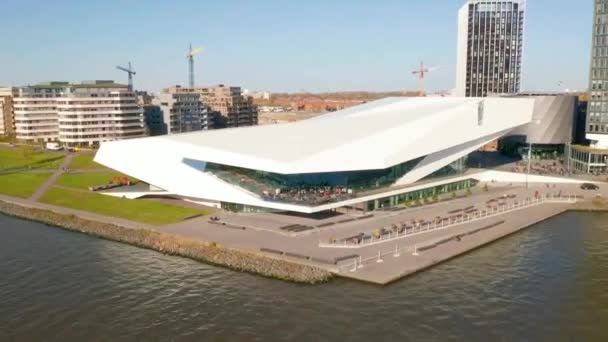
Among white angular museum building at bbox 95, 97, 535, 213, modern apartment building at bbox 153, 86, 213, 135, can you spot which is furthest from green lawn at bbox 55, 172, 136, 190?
modern apartment building at bbox 153, 86, 213, 135

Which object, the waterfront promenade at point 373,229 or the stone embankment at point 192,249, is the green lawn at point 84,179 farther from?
the stone embankment at point 192,249

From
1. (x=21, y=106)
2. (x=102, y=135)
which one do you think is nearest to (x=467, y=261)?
(x=102, y=135)

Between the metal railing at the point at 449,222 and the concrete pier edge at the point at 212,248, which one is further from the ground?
the metal railing at the point at 449,222

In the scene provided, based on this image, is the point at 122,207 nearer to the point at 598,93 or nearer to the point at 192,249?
the point at 192,249

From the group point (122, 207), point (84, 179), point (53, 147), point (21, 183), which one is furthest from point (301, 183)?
point (53, 147)

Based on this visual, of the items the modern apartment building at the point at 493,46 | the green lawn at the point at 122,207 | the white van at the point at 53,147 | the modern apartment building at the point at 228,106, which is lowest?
the green lawn at the point at 122,207

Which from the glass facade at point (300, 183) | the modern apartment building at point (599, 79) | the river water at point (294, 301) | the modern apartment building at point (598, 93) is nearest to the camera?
the river water at point (294, 301)

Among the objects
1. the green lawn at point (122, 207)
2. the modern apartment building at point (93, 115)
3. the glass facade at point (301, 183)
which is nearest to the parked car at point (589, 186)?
the glass facade at point (301, 183)
